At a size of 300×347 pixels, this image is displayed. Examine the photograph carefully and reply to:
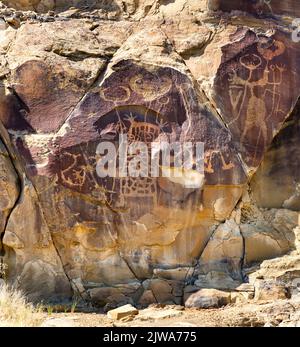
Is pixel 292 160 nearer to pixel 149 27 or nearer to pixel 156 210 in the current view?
pixel 156 210

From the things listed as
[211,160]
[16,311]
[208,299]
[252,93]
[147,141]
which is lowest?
[208,299]

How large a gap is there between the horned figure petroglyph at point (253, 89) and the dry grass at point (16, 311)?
2662 mm

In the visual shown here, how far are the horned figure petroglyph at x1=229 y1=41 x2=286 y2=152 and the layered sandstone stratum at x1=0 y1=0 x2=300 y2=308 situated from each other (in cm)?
1

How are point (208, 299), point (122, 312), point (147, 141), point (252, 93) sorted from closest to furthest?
point (122, 312)
point (208, 299)
point (147, 141)
point (252, 93)

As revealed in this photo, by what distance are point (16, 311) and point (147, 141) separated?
6.85 feet

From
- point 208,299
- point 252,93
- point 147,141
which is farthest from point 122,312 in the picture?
point 252,93

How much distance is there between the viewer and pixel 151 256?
6316 millimetres

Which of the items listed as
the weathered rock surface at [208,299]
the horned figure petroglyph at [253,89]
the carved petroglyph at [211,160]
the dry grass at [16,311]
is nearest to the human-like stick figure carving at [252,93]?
the horned figure petroglyph at [253,89]

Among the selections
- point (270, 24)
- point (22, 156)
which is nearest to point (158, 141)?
point (22, 156)

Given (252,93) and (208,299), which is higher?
(252,93)

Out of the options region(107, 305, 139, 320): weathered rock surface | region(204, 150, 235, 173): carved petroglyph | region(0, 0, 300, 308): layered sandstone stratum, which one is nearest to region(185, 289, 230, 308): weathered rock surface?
region(0, 0, 300, 308): layered sandstone stratum

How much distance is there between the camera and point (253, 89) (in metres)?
6.64

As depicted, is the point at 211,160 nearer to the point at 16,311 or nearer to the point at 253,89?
the point at 253,89

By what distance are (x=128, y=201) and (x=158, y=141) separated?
2.17 feet
